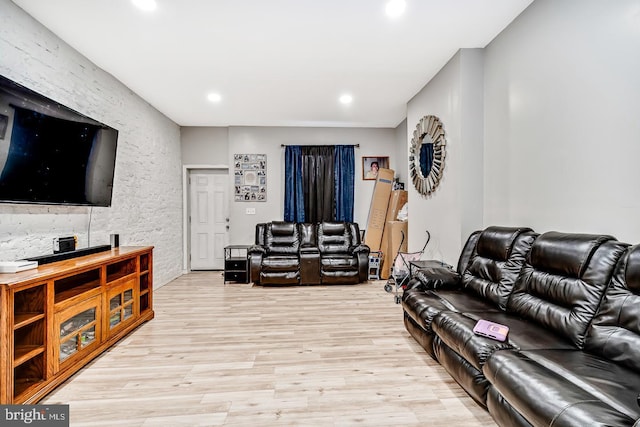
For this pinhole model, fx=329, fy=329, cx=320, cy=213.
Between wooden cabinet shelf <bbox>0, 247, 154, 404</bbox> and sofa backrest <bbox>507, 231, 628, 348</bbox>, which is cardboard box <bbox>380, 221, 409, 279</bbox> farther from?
wooden cabinet shelf <bbox>0, 247, 154, 404</bbox>

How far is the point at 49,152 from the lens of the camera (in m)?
2.60

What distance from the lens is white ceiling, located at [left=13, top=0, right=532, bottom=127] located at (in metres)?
2.58

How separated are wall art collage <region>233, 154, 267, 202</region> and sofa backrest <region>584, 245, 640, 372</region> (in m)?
Answer: 5.26

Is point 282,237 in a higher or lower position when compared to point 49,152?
lower

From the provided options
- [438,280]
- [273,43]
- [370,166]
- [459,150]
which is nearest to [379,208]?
[370,166]

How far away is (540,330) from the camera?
191 cm

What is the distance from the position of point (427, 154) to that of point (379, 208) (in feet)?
6.31

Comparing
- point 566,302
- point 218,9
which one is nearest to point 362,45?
point 218,9

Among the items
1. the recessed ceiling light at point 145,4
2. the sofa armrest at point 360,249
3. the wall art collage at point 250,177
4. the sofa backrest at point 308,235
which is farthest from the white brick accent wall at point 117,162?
the sofa armrest at point 360,249

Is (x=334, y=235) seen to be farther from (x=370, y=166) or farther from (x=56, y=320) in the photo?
(x=56, y=320)

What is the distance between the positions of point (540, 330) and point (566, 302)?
0.71 feet

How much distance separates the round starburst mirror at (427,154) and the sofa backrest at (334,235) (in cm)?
156

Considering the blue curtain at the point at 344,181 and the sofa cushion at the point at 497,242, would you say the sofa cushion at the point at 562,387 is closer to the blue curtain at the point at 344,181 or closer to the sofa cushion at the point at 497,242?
the sofa cushion at the point at 497,242

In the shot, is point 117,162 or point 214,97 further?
point 214,97
